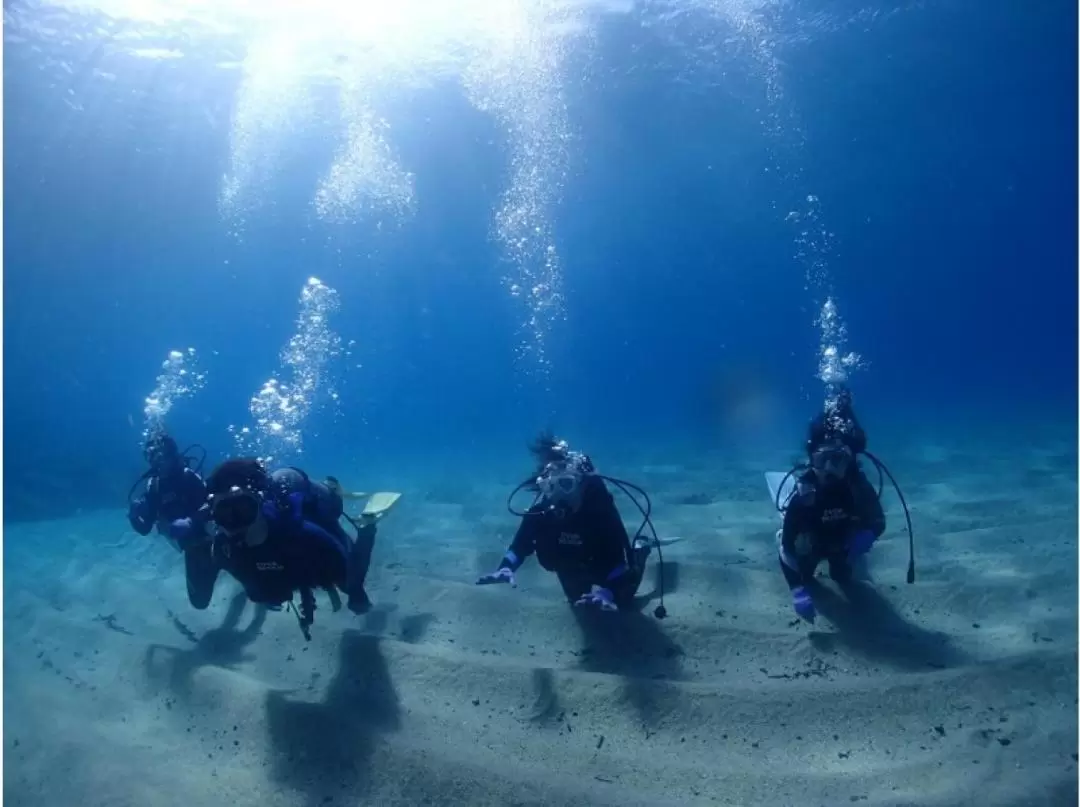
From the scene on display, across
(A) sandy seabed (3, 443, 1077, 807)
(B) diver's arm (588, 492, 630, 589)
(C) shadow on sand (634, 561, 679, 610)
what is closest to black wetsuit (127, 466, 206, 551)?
(A) sandy seabed (3, 443, 1077, 807)

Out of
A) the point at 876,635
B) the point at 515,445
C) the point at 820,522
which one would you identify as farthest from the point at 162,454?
the point at 515,445

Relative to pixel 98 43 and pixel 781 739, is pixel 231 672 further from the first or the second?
pixel 98 43

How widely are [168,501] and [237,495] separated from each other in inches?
144

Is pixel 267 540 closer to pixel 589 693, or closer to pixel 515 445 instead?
pixel 589 693

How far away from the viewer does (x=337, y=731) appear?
4480mm

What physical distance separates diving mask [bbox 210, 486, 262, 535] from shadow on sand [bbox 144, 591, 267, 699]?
171 cm

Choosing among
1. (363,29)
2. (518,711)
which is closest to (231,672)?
(518,711)

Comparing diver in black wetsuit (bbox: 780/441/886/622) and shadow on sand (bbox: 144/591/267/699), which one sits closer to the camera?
diver in black wetsuit (bbox: 780/441/886/622)

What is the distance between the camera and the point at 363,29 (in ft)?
75.3

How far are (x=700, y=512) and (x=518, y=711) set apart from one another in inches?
263

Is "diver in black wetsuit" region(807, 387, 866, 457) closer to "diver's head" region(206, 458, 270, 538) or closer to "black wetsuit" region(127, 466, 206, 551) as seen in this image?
"diver's head" region(206, 458, 270, 538)

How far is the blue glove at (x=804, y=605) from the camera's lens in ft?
17.4

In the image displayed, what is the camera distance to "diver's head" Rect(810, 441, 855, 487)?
5.61m

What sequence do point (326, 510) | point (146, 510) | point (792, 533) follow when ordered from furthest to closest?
point (146, 510)
point (326, 510)
point (792, 533)
